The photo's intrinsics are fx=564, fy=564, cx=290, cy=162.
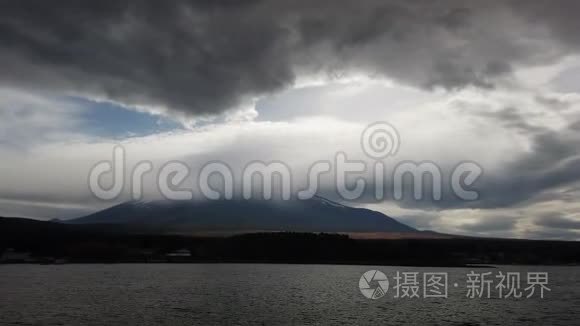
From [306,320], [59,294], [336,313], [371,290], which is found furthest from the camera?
[371,290]

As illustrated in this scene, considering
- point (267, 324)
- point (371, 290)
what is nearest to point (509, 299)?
point (371, 290)

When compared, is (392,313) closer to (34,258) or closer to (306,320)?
(306,320)

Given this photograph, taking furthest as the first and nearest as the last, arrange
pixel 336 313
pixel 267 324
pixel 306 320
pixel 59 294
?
pixel 59 294
pixel 336 313
pixel 306 320
pixel 267 324

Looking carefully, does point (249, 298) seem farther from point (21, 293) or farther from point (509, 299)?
point (509, 299)

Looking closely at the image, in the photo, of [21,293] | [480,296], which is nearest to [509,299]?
[480,296]

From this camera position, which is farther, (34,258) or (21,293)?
(34,258)

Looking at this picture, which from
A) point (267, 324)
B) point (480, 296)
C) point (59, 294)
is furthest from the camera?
point (480, 296)

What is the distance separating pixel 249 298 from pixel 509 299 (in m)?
37.6

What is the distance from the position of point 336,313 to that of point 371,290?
35396 mm

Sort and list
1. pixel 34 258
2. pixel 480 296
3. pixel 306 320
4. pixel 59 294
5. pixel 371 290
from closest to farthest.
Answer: pixel 306 320
pixel 59 294
pixel 480 296
pixel 371 290
pixel 34 258

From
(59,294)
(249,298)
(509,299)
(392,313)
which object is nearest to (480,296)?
(509,299)

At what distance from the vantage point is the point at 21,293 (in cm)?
7850

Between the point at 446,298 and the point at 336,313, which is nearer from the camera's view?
the point at 336,313

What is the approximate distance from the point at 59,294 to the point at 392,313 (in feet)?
151
